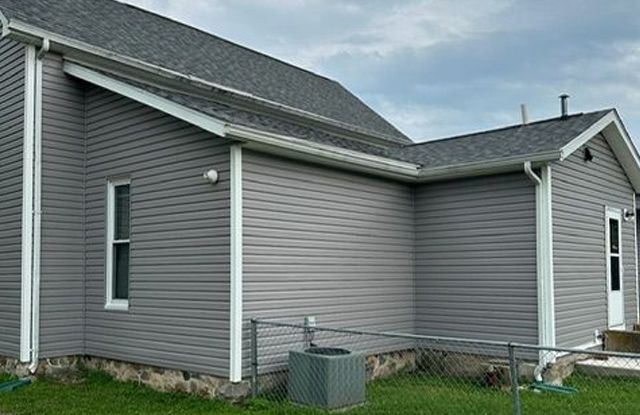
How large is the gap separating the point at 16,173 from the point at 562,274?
7724 millimetres

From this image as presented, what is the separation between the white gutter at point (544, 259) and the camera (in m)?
7.83

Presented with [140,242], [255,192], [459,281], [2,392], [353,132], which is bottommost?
[2,392]

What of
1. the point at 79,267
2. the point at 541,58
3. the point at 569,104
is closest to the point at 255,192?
the point at 79,267

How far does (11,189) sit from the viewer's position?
8.08 m

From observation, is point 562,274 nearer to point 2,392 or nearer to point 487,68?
point 2,392

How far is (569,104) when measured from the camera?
10.7 metres

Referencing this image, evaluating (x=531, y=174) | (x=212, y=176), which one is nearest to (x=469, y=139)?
(x=531, y=174)

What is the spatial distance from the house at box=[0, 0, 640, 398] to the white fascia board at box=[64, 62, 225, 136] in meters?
0.02

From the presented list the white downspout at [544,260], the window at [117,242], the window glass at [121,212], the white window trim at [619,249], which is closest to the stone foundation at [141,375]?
the window at [117,242]

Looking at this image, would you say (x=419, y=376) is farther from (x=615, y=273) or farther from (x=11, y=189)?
(x=11, y=189)

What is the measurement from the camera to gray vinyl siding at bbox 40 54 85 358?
7695mm

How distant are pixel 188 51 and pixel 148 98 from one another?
4.01 metres

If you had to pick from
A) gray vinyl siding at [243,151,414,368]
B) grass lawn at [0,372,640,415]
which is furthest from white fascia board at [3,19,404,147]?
grass lawn at [0,372,640,415]

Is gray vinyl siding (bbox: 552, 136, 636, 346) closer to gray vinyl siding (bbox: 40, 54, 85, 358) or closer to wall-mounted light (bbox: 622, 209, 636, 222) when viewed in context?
wall-mounted light (bbox: 622, 209, 636, 222)
